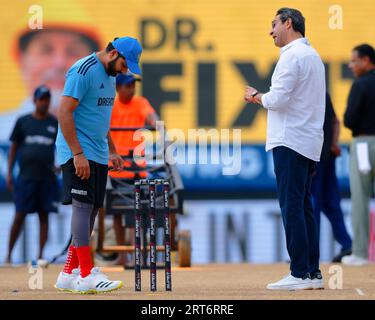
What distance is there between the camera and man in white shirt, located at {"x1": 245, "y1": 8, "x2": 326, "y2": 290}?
8.59 m

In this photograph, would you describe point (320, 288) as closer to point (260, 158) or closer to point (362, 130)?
point (362, 130)

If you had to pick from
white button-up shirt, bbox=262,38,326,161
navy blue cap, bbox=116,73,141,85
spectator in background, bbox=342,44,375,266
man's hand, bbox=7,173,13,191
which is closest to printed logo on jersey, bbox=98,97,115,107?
white button-up shirt, bbox=262,38,326,161

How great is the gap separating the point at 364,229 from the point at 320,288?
154 inches

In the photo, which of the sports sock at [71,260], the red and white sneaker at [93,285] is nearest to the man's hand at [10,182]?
the sports sock at [71,260]

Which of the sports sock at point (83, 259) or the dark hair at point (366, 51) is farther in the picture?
the dark hair at point (366, 51)

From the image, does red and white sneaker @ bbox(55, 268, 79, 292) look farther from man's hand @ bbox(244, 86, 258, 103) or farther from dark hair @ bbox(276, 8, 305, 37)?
dark hair @ bbox(276, 8, 305, 37)

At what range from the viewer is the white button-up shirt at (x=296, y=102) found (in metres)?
8.58

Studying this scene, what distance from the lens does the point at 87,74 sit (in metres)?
8.38

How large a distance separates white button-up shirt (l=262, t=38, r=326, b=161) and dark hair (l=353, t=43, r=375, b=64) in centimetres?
395

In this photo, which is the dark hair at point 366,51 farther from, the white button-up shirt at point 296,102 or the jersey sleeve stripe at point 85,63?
the jersey sleeve stripe at point 85,63

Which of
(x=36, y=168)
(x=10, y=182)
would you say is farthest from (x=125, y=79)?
(x=10, y=182)
